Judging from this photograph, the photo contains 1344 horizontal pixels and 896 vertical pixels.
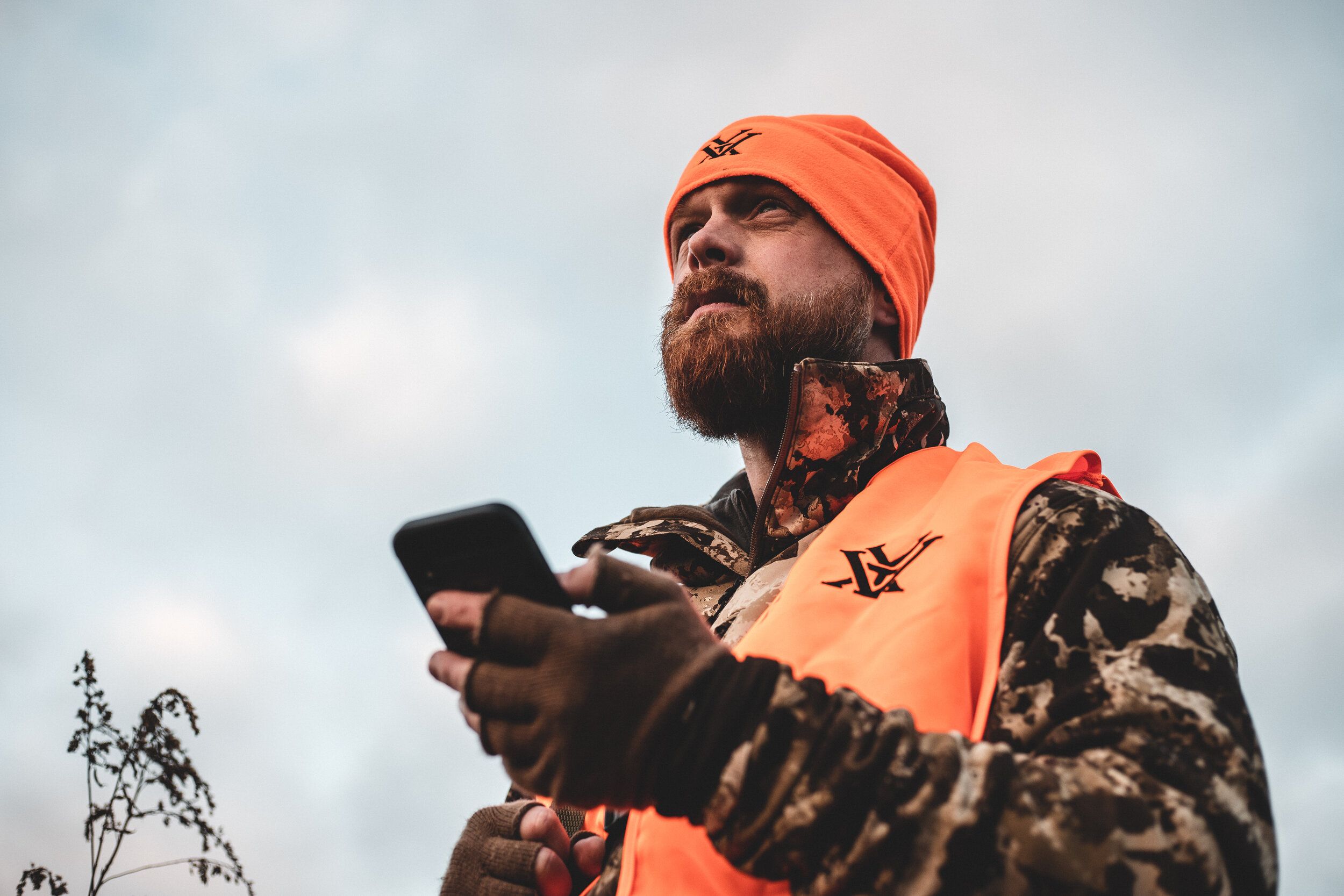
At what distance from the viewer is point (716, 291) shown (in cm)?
307

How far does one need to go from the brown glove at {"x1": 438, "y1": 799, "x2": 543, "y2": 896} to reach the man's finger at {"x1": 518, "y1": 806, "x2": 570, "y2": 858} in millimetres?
16

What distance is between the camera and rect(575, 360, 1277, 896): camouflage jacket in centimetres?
106

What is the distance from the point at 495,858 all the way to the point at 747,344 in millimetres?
1735

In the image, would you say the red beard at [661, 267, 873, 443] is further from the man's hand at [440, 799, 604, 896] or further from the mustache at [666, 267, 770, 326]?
the man's hand at [440, 799, 604, 896]

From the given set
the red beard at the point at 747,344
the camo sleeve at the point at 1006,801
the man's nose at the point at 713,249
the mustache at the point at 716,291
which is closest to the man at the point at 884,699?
the camo sleeve at the point at 1006,801

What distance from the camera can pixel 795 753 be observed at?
3.58 feet

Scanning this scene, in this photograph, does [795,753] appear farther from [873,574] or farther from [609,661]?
[873,574]

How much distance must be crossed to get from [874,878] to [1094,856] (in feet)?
0.86

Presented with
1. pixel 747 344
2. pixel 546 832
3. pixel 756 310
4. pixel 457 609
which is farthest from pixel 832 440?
pixel 457 609

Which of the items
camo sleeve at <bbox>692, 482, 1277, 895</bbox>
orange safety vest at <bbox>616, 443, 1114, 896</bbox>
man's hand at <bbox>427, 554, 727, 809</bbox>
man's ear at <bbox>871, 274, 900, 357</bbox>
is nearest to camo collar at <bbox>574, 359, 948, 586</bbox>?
orange safety vest at <bbox>616, 443, 1114, 896</bbox>

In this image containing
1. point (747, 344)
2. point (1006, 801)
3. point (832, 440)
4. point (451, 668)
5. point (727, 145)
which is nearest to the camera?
point (1006, 801)

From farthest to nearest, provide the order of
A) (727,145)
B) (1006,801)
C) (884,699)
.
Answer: (727,145)
(884,699)
(1006,801)

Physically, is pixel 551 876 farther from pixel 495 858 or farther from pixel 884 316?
pixel 884 316

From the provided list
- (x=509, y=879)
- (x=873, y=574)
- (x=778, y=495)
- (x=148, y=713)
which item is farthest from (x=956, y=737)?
(x=148, y=713)
